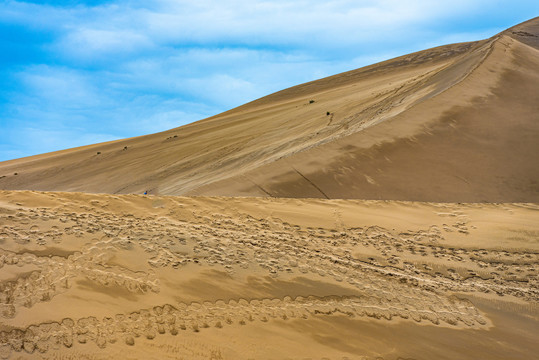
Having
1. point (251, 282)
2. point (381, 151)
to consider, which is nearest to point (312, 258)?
point (251, 282)

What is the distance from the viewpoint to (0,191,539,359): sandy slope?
4527 millimetres

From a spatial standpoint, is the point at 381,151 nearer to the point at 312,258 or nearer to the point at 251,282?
the point at 312,258

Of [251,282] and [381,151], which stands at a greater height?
[381,151]

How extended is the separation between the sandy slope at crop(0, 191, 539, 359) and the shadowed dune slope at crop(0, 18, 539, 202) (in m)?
2.71

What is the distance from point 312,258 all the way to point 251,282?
1.21m

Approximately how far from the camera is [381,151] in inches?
488

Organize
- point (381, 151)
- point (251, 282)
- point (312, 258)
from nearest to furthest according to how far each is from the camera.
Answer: point (251, 282), point (312, 258), point (381, 151)

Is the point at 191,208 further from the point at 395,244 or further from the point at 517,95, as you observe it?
the point at 517,95

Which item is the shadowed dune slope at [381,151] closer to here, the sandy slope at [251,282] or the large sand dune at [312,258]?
A: the large sand dune at [312,258]

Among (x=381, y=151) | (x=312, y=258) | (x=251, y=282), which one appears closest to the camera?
(x=251, y=282)

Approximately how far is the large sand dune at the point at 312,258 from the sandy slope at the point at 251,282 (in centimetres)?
2

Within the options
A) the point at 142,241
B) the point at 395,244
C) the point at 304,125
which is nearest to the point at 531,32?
the point at 304,125

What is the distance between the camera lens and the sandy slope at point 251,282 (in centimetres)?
453

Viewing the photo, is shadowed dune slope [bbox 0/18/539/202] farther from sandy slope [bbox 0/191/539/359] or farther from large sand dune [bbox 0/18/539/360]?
sandy slope [bbox 0/191/539/359]
